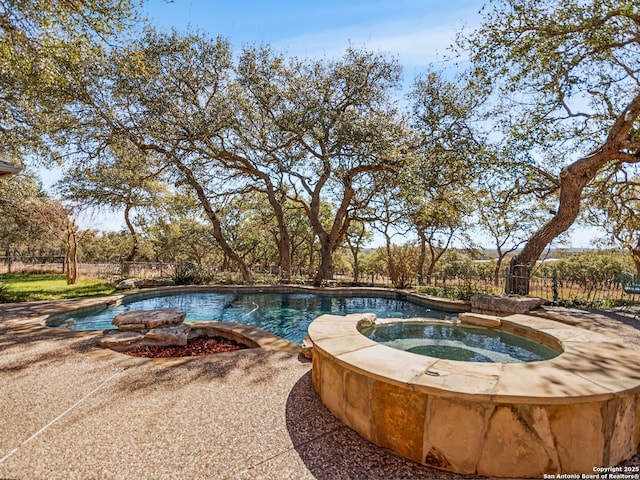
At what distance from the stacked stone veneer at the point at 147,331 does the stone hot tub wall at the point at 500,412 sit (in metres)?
3.53

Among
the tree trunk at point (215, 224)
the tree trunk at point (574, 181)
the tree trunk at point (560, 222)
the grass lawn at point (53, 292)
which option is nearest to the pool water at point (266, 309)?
the grass lawn at point (53, 292)

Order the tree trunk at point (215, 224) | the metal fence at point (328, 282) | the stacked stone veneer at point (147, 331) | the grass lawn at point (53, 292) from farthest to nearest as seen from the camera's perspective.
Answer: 1. the tree trunk at point (215, 224)
2. the metal fence at point (328, 282)
3. the grass lawn at point (53, 292)
4. the stacked stone veneer at point (147, 331)

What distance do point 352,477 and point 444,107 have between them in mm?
10936

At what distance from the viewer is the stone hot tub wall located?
6.29 ft

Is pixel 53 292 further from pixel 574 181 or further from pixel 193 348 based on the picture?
pixel 574 181

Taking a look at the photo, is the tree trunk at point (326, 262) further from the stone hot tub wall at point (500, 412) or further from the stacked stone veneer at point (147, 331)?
the stone hot tub wall at point (500, 412)

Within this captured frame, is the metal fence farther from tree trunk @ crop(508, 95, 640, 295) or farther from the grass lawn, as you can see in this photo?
the grass lawn

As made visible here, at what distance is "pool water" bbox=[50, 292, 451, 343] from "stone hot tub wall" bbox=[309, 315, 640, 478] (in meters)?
4.07

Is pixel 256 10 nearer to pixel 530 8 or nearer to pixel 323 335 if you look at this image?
pixel 530 8

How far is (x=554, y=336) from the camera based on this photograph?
3.26 metres

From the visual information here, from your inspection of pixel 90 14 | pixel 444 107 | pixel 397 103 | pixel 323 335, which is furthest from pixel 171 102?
pixel 323 335

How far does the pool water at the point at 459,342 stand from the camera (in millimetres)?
3403

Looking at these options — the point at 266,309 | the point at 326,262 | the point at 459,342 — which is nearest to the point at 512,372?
the point at 459,342

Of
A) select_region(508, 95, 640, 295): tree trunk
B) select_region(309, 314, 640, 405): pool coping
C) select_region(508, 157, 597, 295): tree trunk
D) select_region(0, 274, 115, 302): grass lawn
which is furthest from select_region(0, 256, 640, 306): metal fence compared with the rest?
select_region(309, 314, 640, 405): pool coping
